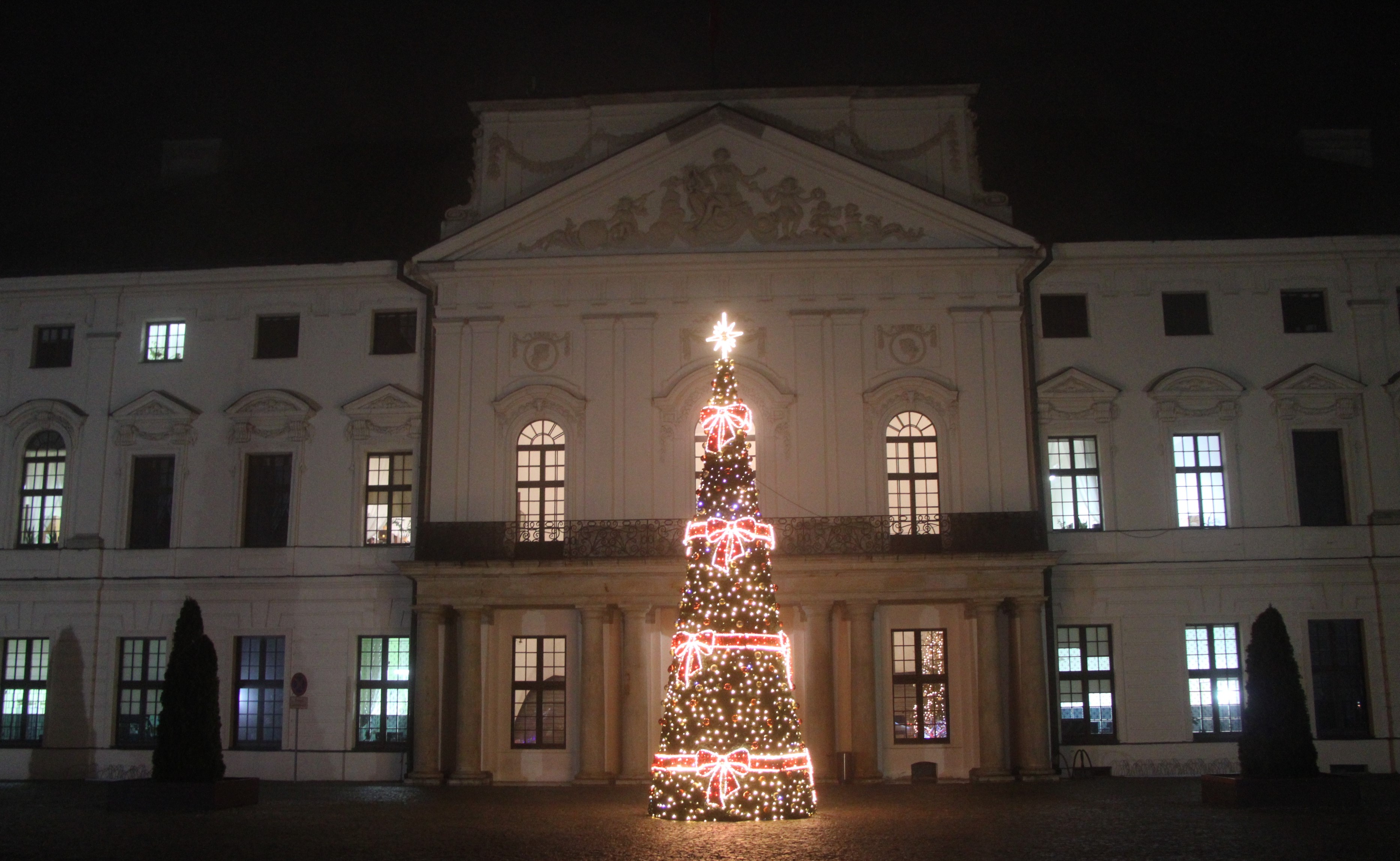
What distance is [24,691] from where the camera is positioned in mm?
26875

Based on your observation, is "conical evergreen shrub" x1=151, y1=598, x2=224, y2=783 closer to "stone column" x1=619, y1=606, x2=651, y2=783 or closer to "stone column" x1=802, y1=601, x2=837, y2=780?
"stone column" x1=619, y1=606, x2=651, y2=783

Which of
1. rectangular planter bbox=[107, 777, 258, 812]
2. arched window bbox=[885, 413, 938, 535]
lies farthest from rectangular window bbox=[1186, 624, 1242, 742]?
rectangular planter bbox=[107, 777, 258, 812]

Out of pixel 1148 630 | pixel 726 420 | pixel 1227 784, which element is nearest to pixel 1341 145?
pixel 1148 630

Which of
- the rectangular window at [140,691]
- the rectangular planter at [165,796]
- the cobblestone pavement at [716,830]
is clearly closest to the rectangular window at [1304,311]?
the cobblestone pavement at [716,830]

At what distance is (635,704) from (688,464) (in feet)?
15.0

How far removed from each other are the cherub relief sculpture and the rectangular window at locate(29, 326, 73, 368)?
32.1 ft

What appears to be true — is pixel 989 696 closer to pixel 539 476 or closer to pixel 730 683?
pixel 730 683

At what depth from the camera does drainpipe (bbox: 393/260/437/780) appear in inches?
1007

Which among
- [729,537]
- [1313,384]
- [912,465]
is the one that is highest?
[1313,384]

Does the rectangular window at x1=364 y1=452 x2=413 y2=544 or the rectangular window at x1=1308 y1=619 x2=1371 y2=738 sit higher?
the rectangular window at x1=364 y1=452 x2=413 y2=544

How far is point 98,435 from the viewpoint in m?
27.7

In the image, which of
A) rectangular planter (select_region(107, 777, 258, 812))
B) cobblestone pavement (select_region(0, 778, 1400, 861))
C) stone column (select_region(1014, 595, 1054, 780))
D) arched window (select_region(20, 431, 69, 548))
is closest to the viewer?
cobblestone pavement (select_region(0, 778, 1400, 861))

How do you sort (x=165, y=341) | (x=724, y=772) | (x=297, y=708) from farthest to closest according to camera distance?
(x=165, y=341) → (x=297, y=708) → (x=724, y=772)

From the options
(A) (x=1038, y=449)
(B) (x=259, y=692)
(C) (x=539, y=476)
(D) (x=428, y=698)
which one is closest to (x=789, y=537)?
(C) (x=539, y=476)
